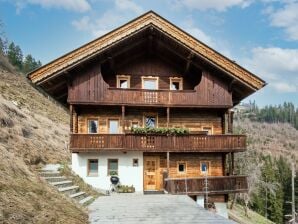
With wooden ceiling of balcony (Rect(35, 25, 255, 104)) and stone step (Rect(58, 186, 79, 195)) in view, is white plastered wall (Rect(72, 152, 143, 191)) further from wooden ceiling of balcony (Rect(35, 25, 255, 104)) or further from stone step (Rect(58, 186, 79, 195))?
wooden ceiling of balcony (Rect(35, 25, 255, 104))

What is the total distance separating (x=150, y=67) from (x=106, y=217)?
44.3 feet

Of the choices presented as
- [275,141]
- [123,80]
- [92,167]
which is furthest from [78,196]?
[275,141]

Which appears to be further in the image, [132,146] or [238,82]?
[238,82]

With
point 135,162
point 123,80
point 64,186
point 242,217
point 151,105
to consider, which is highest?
point 123,80

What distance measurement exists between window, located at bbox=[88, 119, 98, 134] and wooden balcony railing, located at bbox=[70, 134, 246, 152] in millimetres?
2173

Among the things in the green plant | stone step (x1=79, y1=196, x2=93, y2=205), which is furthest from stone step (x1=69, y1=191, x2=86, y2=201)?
the green plant

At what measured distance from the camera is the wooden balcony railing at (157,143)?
21.3 m

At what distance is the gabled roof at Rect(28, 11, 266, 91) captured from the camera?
21.5 meters

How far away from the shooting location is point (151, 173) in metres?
23.4

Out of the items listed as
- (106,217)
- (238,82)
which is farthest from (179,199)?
(238,82)

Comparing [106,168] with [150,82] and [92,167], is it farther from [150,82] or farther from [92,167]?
[150,82]

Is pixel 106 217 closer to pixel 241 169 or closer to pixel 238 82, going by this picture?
pixel 238 82

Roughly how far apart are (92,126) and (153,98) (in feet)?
15.0

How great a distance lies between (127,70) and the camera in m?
24.3
